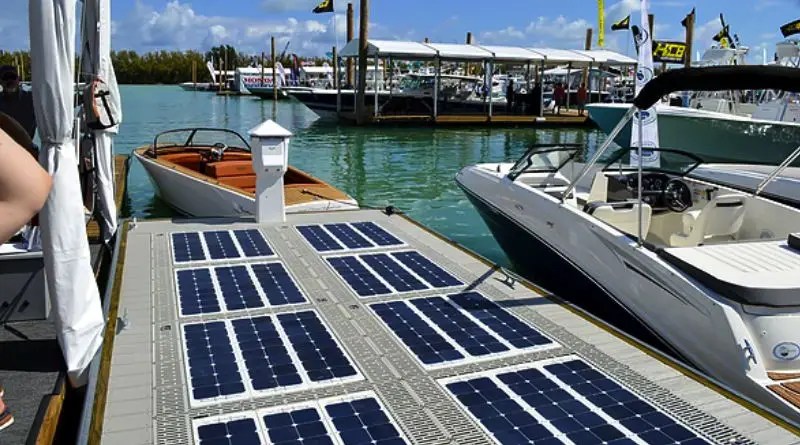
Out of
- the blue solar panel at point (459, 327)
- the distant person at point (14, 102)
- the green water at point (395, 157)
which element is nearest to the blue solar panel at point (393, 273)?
the blue solar panel at point (459, 327)

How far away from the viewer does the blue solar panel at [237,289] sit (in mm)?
4453

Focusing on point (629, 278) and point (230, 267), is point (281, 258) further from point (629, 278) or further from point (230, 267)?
point (629, 278)

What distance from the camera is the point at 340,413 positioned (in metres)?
3.06

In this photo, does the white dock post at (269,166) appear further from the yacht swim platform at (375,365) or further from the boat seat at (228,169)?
the boat seat at (228,169)

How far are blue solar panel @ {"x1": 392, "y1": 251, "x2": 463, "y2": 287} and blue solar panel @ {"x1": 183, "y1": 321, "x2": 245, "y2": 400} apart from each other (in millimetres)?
1684

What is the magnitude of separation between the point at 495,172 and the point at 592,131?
21.9 m

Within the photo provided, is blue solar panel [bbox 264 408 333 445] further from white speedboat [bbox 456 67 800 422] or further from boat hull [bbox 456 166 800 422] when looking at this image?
white speedboat [bbox 456 67 800 422]

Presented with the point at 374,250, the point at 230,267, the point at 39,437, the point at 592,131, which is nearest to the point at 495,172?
the point at 374,250

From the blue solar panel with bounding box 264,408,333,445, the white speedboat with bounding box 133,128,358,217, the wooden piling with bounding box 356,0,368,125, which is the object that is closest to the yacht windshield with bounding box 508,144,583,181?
the white speedboat with bounding box 133,128,358,217

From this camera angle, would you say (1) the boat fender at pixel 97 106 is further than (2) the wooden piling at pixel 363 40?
No

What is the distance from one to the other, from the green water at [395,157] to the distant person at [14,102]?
472cm

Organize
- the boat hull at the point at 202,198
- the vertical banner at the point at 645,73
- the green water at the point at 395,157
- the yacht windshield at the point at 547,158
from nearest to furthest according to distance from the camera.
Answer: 1. the yacht windshield at the point at 547,158
2. the boat hull at the point at 202,198
3. the vertical banner at the point at 645,73
4. the green water at the point at 395,157

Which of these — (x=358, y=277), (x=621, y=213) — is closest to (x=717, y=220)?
(x=621, y=213)

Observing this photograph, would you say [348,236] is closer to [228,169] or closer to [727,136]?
[228,169]
